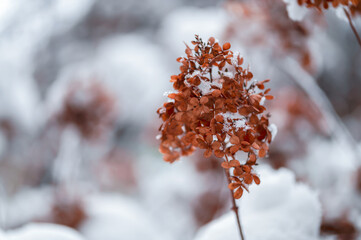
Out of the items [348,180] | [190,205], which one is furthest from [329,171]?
[190,205]

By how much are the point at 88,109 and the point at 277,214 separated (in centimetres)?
78

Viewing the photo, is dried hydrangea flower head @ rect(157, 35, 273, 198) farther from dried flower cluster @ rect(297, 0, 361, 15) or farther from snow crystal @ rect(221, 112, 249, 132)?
dried flower cluster @ rect(297, 0, 361, 15)

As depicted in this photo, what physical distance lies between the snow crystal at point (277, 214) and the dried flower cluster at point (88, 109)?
701 millimetres

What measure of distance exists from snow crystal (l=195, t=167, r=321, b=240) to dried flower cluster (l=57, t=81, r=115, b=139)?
701 millimetres

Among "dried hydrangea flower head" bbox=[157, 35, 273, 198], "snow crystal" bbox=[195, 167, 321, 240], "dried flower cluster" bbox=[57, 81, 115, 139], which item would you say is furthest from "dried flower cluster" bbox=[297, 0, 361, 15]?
A: "dried flower cluster" bbox=[57, 81, 115, 139]

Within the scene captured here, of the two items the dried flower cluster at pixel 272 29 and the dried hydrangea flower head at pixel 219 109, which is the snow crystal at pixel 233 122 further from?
the dried flower cluster at pixel 272 29

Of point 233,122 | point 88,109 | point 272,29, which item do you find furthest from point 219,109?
point 88,109

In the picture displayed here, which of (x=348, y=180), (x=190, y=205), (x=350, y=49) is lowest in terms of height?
(x=348, y=180)

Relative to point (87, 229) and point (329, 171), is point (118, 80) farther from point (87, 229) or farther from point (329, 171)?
point (329, 171)

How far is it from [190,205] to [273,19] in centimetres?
85

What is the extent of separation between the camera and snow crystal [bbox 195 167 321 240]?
492 millimetres

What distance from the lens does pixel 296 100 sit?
3.83 feet

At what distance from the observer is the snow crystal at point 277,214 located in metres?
0.49

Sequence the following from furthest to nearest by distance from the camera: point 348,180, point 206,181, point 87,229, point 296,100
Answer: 1. point 206,181
2. point 296,100
3. point 87,229
4. point 348,180
